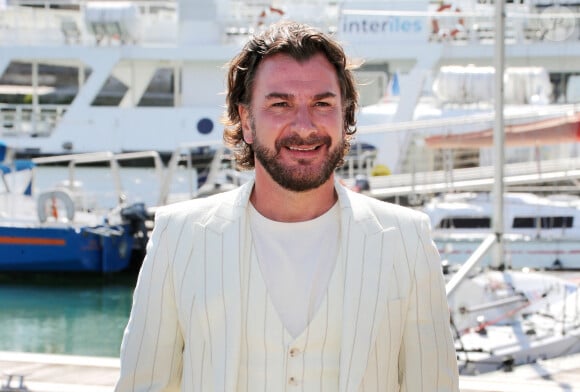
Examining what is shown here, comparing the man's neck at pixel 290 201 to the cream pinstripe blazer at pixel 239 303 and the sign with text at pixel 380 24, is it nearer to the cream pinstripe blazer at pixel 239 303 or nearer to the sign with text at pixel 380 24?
the cream pinstripe blazer at pixel 239 303

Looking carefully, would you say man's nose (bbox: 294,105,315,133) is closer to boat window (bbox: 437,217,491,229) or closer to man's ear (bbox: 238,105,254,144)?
man's ear (bbox: 238,105,254,144)

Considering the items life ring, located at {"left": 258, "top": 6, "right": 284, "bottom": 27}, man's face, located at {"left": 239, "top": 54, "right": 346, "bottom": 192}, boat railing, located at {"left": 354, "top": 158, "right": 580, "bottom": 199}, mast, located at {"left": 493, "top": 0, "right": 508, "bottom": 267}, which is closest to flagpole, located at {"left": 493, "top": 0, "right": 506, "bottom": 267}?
mast, located at {"left": 493, "top": 0, "right": 508, "bottom": 267}

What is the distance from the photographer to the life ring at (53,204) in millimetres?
13328

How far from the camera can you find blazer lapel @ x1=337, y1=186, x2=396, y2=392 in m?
1.63

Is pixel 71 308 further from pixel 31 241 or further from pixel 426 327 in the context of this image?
pixel 426 327

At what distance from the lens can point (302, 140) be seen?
65.1 inches

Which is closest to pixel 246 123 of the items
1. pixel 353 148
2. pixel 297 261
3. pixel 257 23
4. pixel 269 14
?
pixel 297 261

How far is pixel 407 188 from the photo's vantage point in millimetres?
13422

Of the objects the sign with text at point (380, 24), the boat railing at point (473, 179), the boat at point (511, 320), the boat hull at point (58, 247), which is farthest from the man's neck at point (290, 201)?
the sign with text at point (380, 24)

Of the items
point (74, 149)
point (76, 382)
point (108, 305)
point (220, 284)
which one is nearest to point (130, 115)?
point (74, 149)

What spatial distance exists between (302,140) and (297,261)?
0.20 meters

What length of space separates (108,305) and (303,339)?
11264 millimetres

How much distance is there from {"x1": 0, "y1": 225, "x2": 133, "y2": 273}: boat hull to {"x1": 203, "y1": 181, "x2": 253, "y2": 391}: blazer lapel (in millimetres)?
12136

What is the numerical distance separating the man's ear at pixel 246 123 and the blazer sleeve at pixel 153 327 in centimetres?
19
